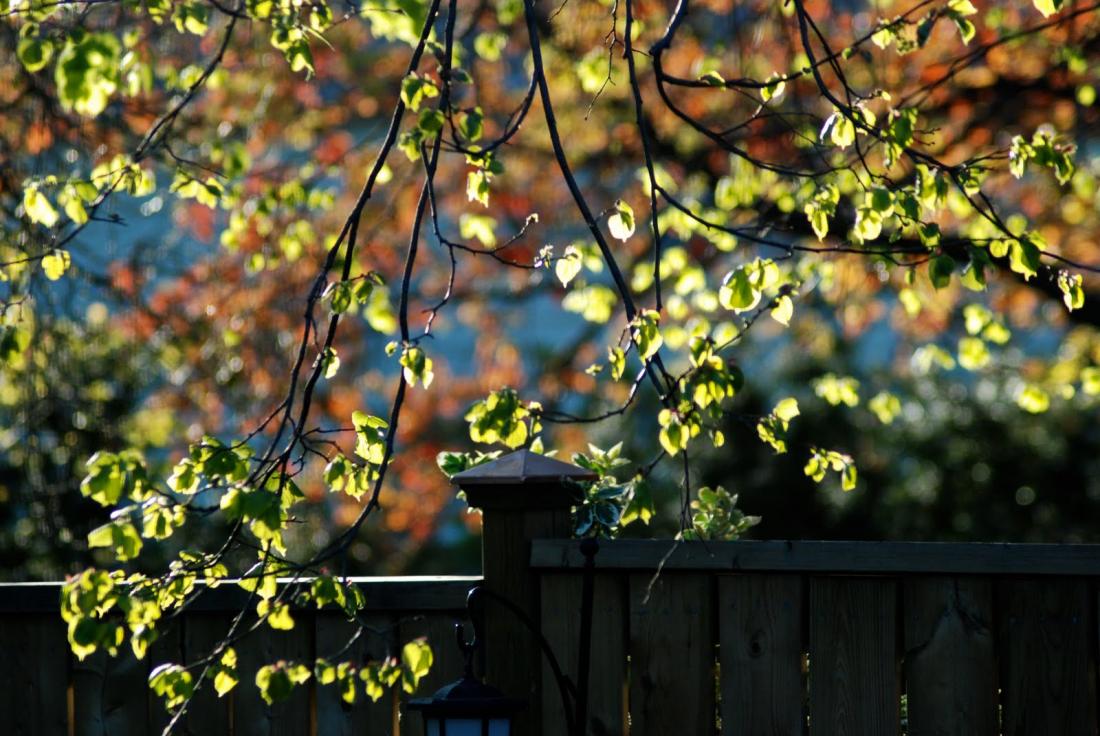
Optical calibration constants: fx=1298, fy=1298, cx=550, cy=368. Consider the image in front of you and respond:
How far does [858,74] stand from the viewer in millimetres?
7777

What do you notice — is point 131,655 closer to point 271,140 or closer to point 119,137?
point 119,137

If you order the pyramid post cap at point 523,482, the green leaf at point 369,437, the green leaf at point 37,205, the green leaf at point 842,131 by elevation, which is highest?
the green leaf at point 842,131

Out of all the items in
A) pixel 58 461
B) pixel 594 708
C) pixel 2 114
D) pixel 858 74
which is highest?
pixel 858 74

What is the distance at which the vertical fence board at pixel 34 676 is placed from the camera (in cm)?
358

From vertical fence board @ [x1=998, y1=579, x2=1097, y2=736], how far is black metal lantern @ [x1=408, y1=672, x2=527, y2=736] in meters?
1.18

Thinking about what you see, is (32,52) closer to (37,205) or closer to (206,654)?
(37,205)

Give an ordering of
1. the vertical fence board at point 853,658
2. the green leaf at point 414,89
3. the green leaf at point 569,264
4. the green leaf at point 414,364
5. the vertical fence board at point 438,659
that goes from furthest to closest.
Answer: the vertical fence board at point 438,659 → the vertical fence board at point 853,658 → the green leaf at point 569,264 → the green leaf at point 414,364 → the green leaf at point 414,89

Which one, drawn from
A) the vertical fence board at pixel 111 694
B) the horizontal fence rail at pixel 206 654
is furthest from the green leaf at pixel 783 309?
the vertical fence board at pixel 111 694

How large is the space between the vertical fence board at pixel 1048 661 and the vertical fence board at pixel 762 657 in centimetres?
48

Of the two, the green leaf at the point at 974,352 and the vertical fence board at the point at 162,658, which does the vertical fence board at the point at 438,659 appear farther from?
the green leaf at the point at 974,352

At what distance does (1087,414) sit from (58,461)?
7080 mm

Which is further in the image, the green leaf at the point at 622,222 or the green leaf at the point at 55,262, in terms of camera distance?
the green leaf at the point at 55,262

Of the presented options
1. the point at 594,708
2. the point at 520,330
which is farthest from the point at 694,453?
the point at 520,330

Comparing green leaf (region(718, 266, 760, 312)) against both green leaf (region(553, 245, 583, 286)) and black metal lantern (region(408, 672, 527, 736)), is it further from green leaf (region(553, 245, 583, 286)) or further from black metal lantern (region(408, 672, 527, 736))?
black metal lantern (region(408, 672, 527, 736))
